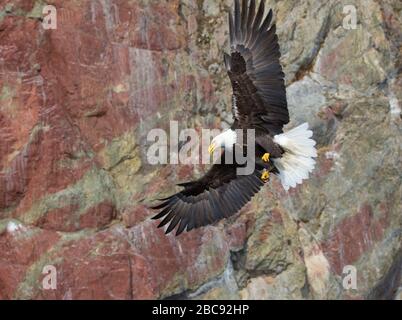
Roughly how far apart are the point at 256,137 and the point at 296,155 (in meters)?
0.57

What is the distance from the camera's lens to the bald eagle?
9680 mm

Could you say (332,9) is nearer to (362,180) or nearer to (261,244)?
(362,180)

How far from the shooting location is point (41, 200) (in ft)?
36.4

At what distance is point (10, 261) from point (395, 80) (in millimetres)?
5238

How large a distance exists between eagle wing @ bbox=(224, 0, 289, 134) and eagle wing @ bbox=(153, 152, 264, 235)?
0.59 m

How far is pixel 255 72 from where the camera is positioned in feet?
31.8

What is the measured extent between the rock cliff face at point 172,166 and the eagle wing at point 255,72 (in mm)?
2081
